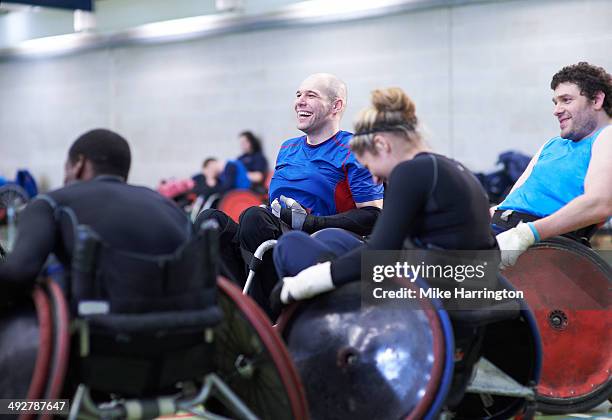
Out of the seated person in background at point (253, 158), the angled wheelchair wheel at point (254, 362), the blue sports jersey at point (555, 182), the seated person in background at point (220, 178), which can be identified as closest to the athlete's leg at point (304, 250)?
the angled wheelchair wheel at point (254, 362)

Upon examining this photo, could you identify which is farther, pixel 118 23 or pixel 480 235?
pixel 118 23

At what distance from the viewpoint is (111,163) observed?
2596 mm

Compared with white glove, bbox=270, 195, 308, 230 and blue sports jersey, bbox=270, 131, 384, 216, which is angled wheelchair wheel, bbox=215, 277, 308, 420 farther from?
blue sports jersey, bbox=270, 131, 384, 216

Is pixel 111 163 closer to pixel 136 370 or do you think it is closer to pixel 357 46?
pixel 136 370

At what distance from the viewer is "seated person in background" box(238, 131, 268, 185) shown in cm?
1285

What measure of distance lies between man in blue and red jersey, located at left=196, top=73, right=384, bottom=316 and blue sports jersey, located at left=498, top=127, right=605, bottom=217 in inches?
24.4

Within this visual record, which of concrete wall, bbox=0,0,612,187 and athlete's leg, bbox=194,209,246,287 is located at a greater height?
concrete wall, bbox=0,0,612,187

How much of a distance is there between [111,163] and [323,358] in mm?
834

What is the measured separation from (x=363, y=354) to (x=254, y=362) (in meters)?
0.36

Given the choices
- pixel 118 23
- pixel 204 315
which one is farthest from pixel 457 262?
pixel 118 23

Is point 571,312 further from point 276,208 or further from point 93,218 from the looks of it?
point 93,218

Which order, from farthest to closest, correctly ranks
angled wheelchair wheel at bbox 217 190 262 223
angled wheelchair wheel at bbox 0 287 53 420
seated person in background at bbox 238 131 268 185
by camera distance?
seated person in background at bbox 238 131 268 185 → angled wheelchair wheel at bbox 217 190 262 223 → angled wheelchair wheel at bbox 0 287 53 420

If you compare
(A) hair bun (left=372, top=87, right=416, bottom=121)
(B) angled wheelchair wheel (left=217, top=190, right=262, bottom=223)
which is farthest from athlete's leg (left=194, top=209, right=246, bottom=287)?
(B) angled wheelchair wheel (left=217, top=190, right=262, bottom=223)

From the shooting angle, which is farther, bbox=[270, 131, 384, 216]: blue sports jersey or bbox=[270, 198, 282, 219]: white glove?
bbox=[270, 131, 384, 216]: blue sports jersey
